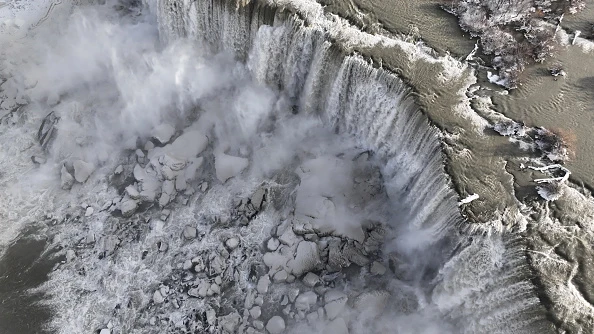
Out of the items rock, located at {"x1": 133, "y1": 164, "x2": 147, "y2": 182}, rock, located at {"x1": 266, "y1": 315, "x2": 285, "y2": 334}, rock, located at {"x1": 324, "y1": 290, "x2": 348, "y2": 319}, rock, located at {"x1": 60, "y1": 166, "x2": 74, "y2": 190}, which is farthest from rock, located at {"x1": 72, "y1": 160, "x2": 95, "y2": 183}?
rock, located at {"x1": 324, "y1": 290, "x2": 348, "y2": 319}

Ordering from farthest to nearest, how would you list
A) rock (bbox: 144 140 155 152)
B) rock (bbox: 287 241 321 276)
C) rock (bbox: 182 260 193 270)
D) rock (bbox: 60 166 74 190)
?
1. rock (bbox: 144 140 155 152)
2. rock (bbox: 60 166 74 190)
3. rock (bbox: 182 260 193 270)
4. rock (bbox: 287 241 321 276)

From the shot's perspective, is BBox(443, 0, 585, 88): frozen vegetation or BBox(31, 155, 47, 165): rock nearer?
BBox(443, 0, 585, 88): frozen vegetation

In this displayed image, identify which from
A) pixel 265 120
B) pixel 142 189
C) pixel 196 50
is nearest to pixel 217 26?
pixel 196 50

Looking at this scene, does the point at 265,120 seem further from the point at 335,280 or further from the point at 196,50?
the point at 335,280

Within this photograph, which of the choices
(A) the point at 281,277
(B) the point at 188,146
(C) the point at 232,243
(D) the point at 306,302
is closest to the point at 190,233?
(C) the point at 232,243

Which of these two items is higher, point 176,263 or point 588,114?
point 588,114

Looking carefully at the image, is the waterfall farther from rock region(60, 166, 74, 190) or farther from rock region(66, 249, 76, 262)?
rock region(66, 249, 76, 262)
